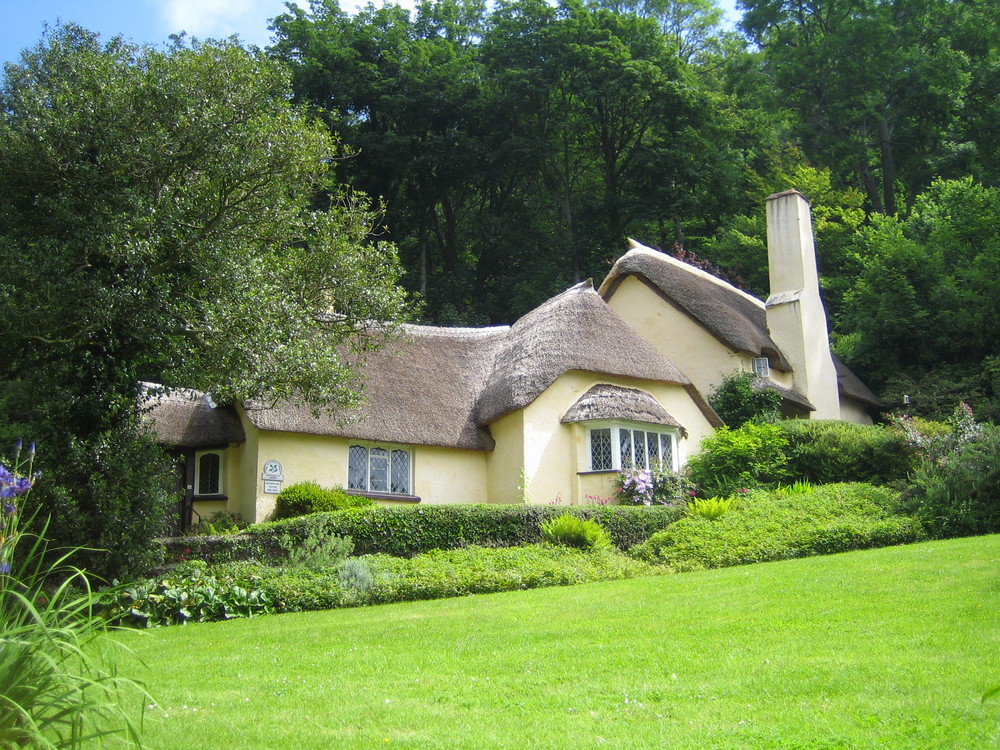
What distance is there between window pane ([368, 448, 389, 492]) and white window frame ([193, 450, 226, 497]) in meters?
3.32

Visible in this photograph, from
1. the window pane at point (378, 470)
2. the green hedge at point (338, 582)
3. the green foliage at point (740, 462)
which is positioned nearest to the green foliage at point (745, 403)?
the green foliage at point (740, 462)

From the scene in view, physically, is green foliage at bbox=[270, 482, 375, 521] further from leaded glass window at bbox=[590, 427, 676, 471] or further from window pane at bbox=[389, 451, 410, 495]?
leaded glass window at bbox=[590, 427, 676, 471]

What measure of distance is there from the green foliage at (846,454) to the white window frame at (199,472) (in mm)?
12883

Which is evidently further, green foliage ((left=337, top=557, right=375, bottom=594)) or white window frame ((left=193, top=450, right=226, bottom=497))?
white window frame ((left=193, top=450, right=226, bottom=497))

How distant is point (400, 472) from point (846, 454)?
10.2 m

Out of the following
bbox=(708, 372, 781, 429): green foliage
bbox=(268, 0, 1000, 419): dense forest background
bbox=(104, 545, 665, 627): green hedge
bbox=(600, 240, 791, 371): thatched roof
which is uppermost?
bbox=(268, 0, 1000, 419): dense forest background

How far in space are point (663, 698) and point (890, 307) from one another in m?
26.7

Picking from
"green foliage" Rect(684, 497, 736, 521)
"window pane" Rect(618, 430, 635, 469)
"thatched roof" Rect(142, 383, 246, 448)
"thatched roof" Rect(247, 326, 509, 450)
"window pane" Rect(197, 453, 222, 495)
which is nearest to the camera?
"green foliage" Rect(684, 497, 736, 521)

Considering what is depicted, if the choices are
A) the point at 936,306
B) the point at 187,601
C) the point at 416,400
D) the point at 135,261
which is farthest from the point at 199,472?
the point at 936,306

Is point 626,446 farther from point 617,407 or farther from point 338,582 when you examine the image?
point 338,582

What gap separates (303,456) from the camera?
20.4m

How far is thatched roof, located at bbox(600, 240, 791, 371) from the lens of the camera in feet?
87.6

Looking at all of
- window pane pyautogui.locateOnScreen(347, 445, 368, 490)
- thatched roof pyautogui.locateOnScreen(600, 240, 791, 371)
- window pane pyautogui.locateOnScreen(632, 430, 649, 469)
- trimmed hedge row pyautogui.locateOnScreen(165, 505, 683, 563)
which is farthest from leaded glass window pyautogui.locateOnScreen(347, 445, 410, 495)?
thatched roof pyautogui.locateOnScreen(600, 240, 791, 371)

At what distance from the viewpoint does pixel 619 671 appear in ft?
24.3
